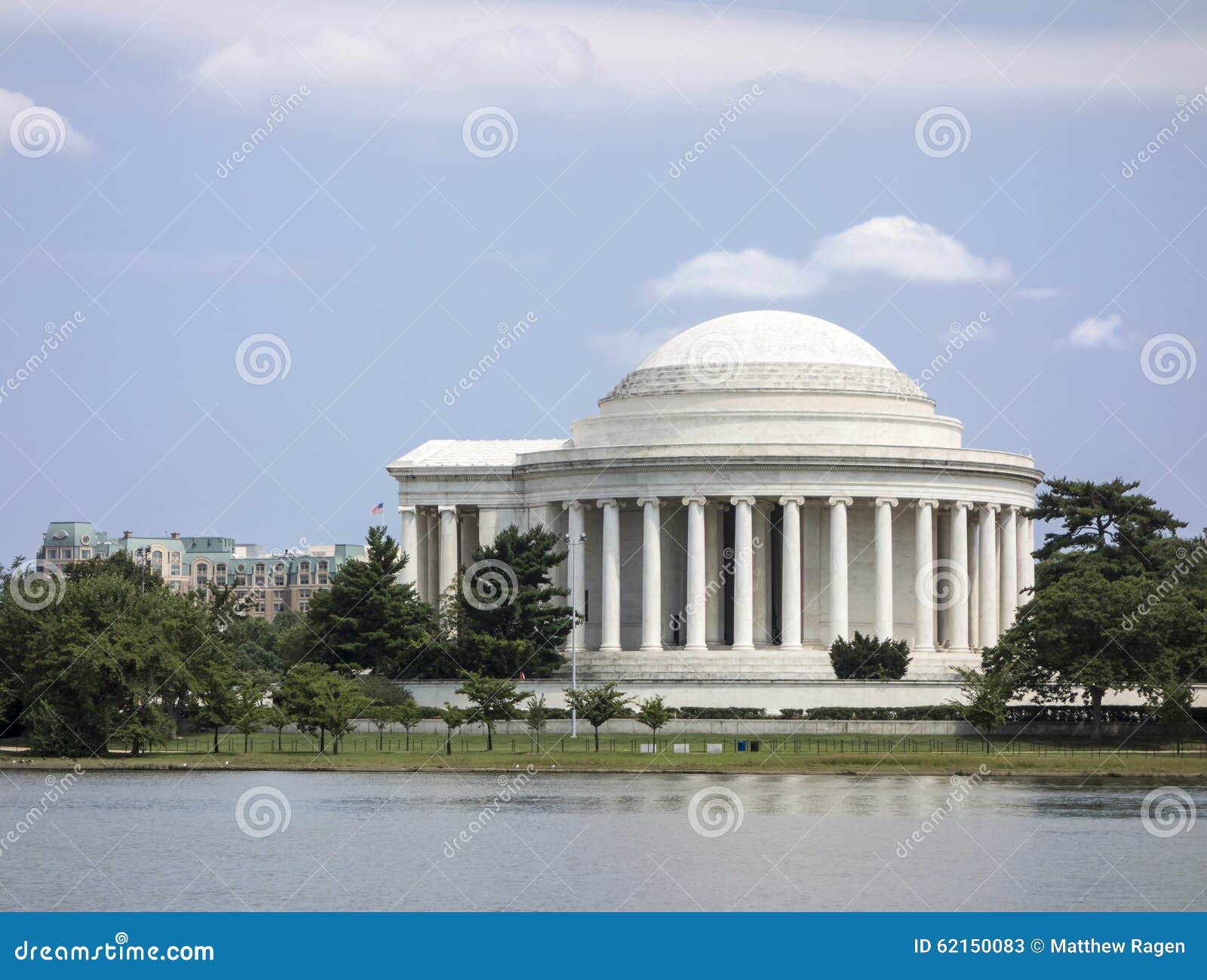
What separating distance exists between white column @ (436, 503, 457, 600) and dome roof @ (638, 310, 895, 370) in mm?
12626

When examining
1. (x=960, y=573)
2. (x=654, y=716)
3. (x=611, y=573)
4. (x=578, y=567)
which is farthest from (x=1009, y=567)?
(x=654, y=716)

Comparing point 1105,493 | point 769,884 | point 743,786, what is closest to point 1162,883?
point 769,884

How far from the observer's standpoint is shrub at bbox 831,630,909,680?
10119 cm

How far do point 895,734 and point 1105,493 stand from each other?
34972mm

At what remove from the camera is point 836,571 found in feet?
356

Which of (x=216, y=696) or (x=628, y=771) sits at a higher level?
(x=216, y=696)

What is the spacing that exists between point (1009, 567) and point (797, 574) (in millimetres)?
13945

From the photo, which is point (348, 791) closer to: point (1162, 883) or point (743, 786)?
point (743, 786)

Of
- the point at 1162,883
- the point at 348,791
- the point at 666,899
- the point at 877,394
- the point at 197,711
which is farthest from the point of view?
the point at 877,394

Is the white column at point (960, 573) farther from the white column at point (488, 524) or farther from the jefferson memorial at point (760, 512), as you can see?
the white column at point (488, 524)

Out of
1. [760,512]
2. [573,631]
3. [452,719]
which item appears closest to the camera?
[452,719]

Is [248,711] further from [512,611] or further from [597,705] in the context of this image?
[512,611]

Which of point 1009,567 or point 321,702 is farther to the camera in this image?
point 1009,567

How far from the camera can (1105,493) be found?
121m
